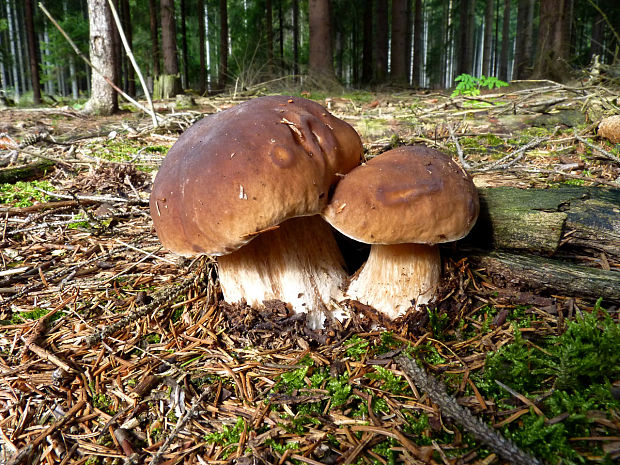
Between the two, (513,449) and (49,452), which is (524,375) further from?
(49,452)

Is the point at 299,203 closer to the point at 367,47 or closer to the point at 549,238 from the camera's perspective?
the point at 549,238

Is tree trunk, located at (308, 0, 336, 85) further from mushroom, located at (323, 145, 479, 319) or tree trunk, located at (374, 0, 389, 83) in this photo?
mushroom, located at (323, 145, 479, 319)

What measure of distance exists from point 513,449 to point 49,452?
5.24ft

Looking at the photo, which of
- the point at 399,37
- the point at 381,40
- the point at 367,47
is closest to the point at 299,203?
the point at 399,37

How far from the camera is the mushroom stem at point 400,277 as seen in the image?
181cm

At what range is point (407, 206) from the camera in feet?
5.04

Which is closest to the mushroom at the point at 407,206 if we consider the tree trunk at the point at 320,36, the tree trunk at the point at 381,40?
the tree trunk at the point at 320,36

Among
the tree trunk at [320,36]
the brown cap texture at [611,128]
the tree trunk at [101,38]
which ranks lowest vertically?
the brown cap texture at [611,128]

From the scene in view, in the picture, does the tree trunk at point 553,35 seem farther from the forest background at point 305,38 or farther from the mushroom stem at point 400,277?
the mushroom stem at point 400,277

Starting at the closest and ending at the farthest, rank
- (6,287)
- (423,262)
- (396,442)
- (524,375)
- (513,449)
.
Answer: (513,449) < (396,442) < (524,375) < (423,262) < (6,287)

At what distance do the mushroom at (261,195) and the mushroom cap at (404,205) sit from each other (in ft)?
0.45

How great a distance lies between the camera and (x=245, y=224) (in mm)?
1486

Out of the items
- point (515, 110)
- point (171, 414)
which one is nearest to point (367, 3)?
point (515, 110)

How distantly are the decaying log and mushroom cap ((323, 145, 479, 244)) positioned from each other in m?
0.44
